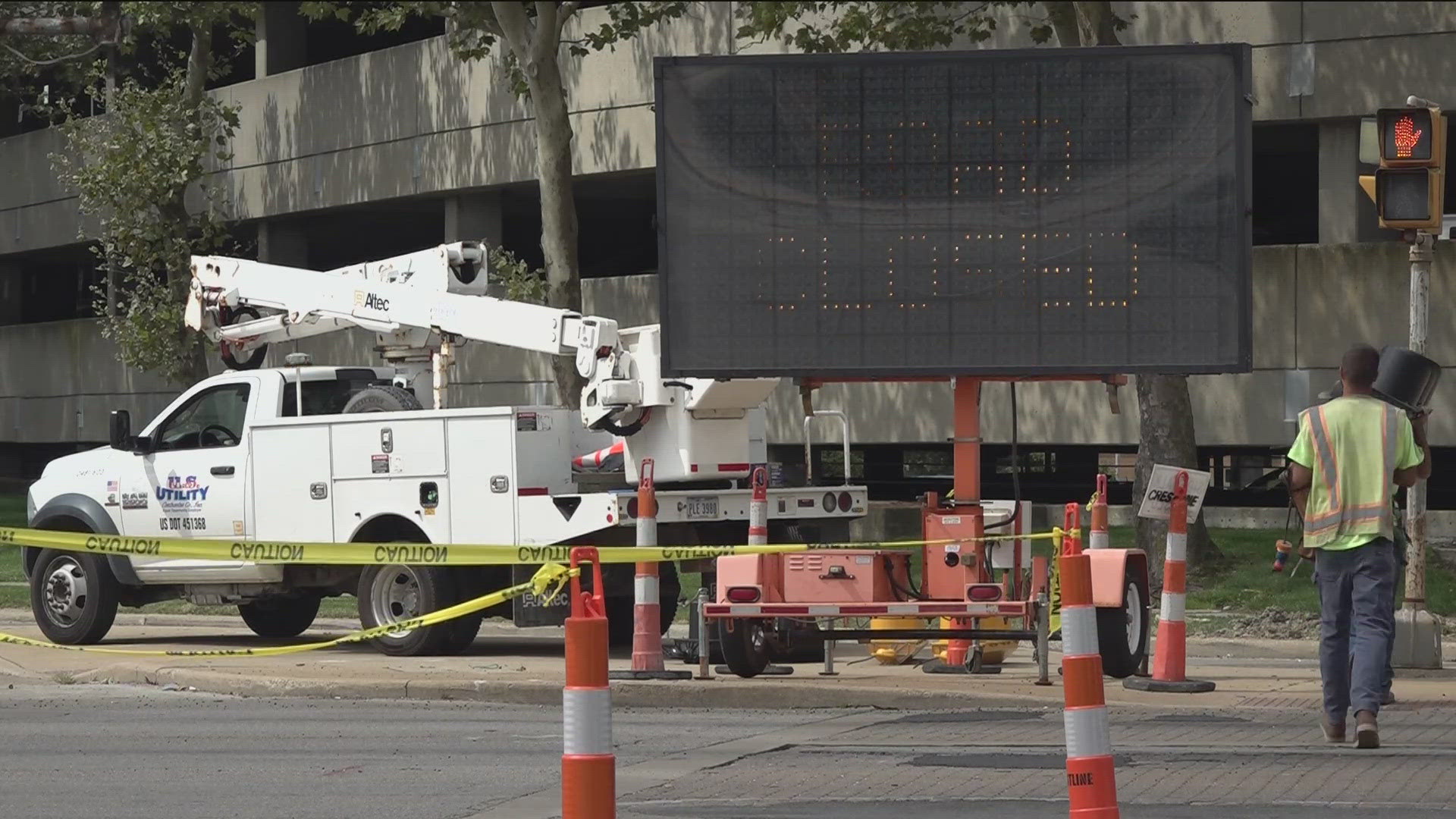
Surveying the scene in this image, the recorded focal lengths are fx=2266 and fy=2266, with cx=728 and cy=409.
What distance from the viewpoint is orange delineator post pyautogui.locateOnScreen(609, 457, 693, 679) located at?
13547mm

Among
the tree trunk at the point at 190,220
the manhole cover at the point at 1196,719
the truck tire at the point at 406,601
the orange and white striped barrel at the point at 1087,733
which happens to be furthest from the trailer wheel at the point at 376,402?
the tree trunk at the point at 190,220

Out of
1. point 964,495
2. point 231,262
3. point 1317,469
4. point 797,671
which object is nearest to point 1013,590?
point 964,495

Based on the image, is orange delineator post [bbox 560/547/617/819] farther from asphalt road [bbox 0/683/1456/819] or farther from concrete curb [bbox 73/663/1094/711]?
concrete curb [bbox 73/663/1094/711]

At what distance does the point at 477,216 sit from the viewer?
30.8 metres

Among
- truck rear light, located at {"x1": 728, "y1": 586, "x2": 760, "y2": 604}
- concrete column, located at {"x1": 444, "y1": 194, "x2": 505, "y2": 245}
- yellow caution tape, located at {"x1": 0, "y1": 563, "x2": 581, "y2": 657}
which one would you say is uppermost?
concrete column, located at {"x1": 444, "y1": 194, "x2": 505, "y2": 245}

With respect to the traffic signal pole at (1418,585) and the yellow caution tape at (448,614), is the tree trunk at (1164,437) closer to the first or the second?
the traffic signal pole at (1418,585)

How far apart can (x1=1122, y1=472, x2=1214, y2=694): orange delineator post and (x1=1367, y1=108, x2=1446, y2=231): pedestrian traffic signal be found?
90.1 inches

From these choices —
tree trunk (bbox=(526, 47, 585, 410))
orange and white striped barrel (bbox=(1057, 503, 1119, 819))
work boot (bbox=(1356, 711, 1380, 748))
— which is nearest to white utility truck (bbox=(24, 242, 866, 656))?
tree trunk (bbox=(526, 47, 585, 410))

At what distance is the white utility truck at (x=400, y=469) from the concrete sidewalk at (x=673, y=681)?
553 millimetres

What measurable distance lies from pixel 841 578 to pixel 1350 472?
341cm

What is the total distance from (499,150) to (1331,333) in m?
11.2

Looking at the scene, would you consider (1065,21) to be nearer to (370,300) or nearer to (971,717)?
(370,300)

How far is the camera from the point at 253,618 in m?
18.5

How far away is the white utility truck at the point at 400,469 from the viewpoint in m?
15.6
